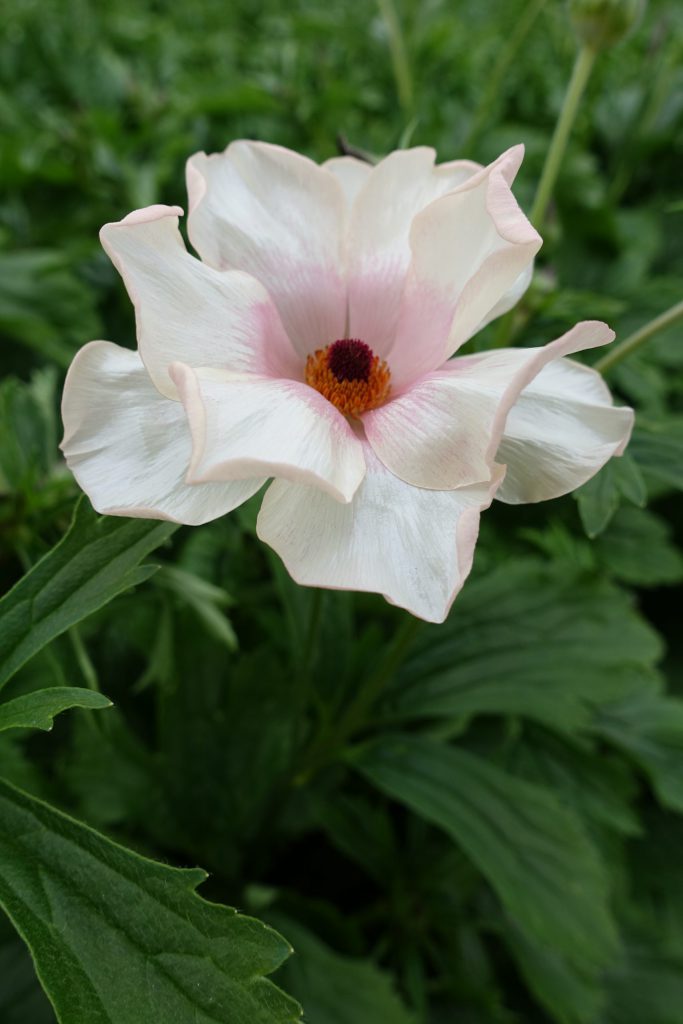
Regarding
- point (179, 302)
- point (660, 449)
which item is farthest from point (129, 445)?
point (660, 449)

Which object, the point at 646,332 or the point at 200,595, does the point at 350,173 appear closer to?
the point at 646,332

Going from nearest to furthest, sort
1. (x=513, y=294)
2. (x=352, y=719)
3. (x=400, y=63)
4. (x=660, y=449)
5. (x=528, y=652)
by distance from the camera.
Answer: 1. (x=513, y=294)
2. (x=660, y=449)
3. (x=352, y=719)
4. (x=528, y=652)
5. (x=400, y=63)

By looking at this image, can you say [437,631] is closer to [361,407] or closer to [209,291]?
[361,407]

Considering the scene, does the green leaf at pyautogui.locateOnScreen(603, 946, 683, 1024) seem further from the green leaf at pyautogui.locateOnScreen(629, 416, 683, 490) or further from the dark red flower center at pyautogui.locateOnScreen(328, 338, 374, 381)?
the dark red flower center at pyautogui.locateOnScreen(328, 338, 374, 381)

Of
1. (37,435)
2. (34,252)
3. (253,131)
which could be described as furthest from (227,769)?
(253,131)

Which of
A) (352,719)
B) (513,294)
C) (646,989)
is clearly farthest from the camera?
(646,989)

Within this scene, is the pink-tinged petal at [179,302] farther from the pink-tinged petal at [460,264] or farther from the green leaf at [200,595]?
the green leaf at [200,595]

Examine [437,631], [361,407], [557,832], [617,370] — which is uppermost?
[361,407]
